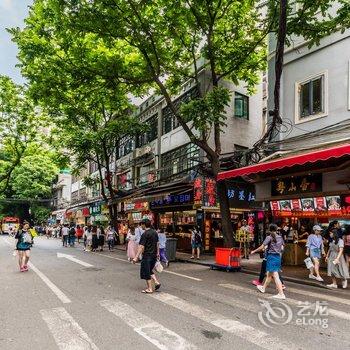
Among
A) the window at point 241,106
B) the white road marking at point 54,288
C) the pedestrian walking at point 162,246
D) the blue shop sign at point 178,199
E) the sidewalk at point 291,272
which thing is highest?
the window at point 241,106

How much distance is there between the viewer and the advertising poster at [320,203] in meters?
14.7

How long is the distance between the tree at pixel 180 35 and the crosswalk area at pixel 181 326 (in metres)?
6.18

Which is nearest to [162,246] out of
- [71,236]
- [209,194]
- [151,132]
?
[209,194]

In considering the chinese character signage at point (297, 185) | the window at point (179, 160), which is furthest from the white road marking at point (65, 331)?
the window at point (179, 160)

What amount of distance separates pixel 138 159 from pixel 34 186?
28.8 m

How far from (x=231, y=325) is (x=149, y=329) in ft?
4.65

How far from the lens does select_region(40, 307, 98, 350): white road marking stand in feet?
18.1

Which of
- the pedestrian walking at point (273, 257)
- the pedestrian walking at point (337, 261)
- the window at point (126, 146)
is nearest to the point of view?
the pedestrian walking at point (273, 257)

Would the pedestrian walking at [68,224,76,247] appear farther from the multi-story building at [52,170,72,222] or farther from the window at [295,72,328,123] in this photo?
the multi-story building at [52,170,72,222]

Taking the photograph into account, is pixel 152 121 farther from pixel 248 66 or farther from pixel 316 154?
pixel 316 154

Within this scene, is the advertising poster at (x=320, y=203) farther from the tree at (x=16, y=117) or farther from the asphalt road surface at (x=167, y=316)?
the tree at (x=16, y=117)

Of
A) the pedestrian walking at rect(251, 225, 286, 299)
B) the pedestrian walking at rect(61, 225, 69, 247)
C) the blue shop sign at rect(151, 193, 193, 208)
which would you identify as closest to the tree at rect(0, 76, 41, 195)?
the pedestrian walking at rect(61, 225, 69, 247)

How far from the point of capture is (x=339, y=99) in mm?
13688

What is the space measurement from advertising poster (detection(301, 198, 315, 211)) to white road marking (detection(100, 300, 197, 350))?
9.60m
